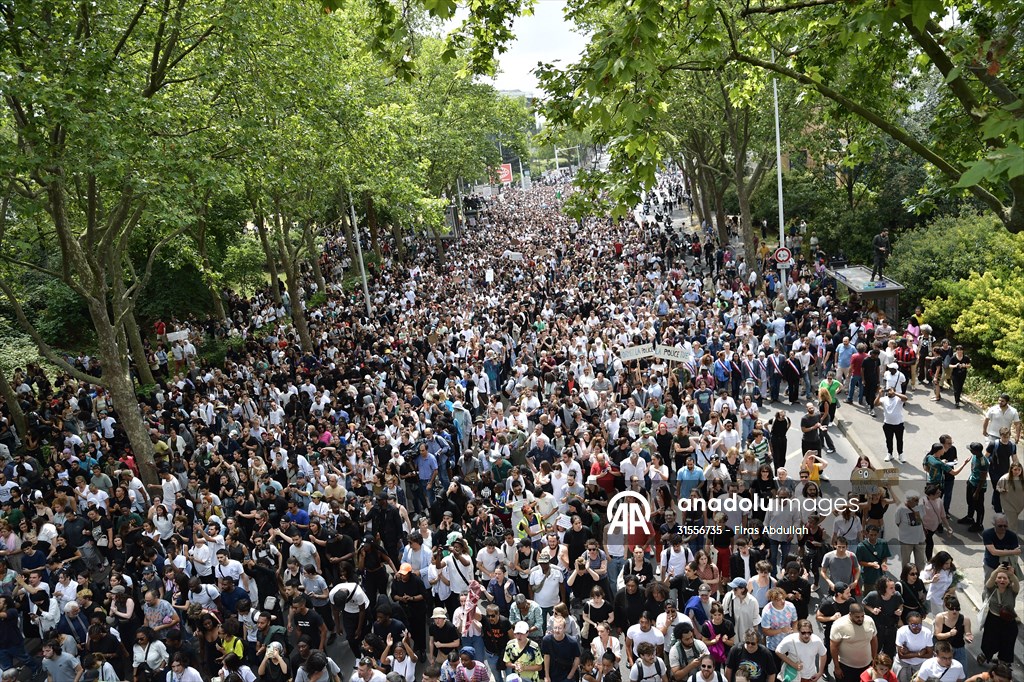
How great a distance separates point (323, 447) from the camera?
45.7 feet

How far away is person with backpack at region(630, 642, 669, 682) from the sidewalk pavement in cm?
347

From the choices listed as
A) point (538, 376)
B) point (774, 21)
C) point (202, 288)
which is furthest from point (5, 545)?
point (202, 288)

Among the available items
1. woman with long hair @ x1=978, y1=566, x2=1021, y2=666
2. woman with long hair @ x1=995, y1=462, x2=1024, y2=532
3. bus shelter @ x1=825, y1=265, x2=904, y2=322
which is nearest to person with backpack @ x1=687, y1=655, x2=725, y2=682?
woman with long hair @ x1=978, y1=566, x2=1021, y2=666

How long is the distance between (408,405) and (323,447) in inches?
80.7

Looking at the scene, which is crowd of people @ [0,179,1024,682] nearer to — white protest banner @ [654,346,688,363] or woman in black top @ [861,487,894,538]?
woman in black top @ [861,487,894,538]

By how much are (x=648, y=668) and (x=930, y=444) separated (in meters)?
8.97

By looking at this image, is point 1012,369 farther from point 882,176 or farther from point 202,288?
point 202,288

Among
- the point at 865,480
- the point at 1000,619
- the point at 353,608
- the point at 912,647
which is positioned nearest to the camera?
the point at 912,647

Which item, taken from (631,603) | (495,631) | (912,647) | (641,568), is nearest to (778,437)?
(641,568)

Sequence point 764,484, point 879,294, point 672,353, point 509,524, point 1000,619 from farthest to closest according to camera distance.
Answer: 1. point 879,294
2. point 672,353
3. point 509,524
4. point 764,484
5. point 1000,619

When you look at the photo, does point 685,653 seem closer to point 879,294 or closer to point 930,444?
point 930,444

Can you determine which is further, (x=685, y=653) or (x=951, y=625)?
(x=685, y=653)

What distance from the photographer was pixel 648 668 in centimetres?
703

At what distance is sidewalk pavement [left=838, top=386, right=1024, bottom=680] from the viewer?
9.52 m
